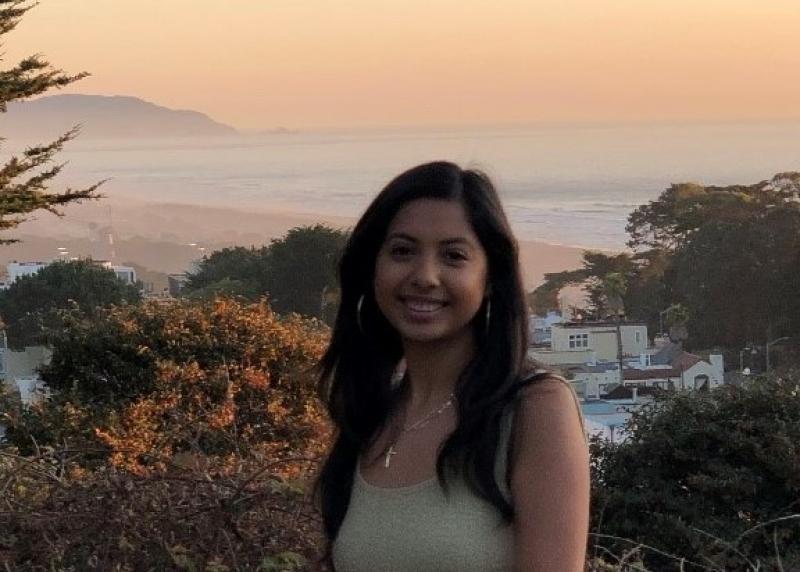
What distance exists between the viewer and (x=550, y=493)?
1.93 meters

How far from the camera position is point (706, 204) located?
44219 mm

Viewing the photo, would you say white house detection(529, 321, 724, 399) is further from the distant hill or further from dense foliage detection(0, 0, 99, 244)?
the distant hill

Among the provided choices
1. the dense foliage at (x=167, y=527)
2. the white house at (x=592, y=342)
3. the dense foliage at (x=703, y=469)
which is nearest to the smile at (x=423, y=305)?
the dense foliage at (x=167, y=527)

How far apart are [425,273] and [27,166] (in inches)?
557

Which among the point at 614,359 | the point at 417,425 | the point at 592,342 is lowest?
the point at 614,359

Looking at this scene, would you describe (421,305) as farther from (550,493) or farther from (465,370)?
(550,493)

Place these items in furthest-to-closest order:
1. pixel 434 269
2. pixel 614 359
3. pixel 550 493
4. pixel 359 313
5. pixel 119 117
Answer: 1. pixel 119 117
2. pixel 614 359
3. pixel 359 313
4. pixel 434 269
5. pixel 550 493

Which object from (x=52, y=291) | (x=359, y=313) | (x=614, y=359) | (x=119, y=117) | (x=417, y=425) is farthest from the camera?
(x=119, y=117)

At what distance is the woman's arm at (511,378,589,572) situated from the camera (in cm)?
193

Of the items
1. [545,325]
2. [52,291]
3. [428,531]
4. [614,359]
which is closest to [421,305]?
[428,531]

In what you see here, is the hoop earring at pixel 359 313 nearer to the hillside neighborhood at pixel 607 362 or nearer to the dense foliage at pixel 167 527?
the dense foliage at pixel 167 527

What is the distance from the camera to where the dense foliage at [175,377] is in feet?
35.4

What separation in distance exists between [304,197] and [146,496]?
6561 centimetres

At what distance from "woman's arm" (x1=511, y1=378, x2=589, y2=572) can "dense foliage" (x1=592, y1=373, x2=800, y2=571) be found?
6.47m
